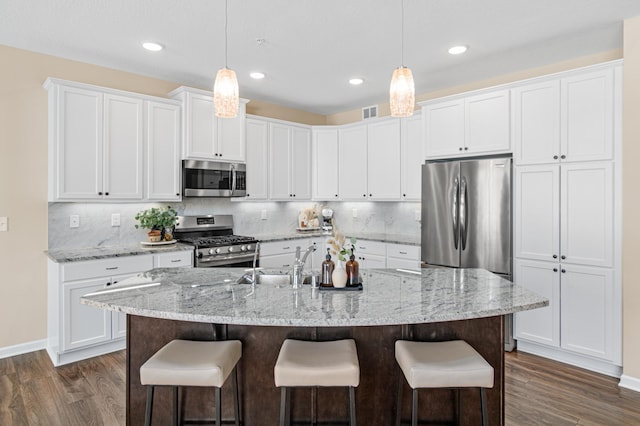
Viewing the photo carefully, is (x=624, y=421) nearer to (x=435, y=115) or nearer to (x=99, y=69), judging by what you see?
(x=435, y=115)

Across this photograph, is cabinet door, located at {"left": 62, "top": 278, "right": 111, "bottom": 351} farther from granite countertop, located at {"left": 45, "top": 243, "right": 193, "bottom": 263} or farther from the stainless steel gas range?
the stainless steel gas range

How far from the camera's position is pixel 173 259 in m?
3.85

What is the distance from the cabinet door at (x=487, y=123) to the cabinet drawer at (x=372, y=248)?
154 centimetres

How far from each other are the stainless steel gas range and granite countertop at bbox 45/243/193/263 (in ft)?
0.57

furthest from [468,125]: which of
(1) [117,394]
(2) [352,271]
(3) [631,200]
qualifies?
(1) [117,394]

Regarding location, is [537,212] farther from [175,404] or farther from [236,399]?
[175,404]

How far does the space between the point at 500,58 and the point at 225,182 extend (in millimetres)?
3179

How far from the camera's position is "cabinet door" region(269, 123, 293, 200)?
16.8ft

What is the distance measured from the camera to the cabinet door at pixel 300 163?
212 inches

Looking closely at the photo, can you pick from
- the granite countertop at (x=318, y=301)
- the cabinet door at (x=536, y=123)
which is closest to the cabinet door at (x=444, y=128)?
the cabinet door at (x=536, y=123)

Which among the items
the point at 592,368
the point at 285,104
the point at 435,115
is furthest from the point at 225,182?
the point at 592,368

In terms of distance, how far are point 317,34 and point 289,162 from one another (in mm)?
→ 2319

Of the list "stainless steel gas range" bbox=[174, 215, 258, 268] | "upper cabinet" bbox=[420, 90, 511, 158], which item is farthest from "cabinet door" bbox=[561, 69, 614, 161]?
"stainless steel gas range" bbox=[174, 215, 258, 268]

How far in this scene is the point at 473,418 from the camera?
80.5 inches
